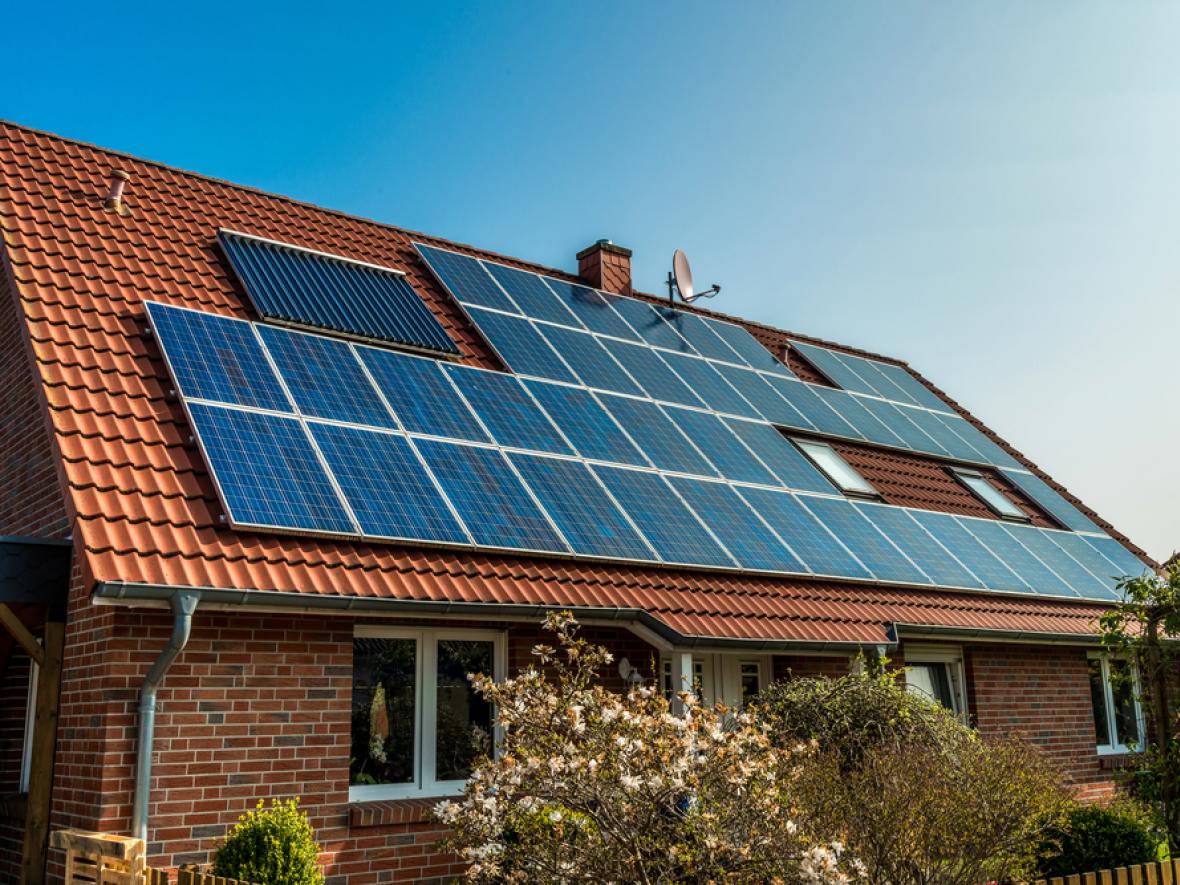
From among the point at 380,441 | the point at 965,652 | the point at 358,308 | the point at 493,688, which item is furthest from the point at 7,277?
the point at 965,652

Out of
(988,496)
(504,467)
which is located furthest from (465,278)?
(988,496)

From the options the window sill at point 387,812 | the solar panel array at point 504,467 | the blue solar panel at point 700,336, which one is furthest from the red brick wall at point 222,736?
the blue solar panel at point 700,336

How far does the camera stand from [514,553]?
33.1ft

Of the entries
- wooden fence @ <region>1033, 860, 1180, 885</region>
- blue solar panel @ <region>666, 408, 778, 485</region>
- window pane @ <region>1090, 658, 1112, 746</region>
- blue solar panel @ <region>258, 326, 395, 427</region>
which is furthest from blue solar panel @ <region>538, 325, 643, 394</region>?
window pane @ <region>1090, 658, 1112, 746</region>

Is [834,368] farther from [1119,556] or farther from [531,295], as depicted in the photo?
[531,295]

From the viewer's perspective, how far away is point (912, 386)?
2200 centimetres

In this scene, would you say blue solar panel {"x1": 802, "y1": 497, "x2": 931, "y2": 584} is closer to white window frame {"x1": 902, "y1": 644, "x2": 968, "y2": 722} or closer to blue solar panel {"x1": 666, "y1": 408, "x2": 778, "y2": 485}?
blue solar panel {"x1": 666, "y1": 408, "x2": 778, "y2": 485}

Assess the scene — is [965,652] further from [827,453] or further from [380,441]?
[380,441]

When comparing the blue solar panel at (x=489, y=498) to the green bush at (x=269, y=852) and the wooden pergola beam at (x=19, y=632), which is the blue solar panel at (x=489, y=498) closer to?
the green bush at (x=269, y=852)

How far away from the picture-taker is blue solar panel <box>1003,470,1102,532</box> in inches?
741

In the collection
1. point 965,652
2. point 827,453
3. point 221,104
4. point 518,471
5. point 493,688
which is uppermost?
point 221,104

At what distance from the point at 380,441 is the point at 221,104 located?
5.96 metres

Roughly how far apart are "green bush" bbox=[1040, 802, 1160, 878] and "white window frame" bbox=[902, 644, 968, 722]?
2980 mm

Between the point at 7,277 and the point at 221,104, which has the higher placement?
the point at 221,104
